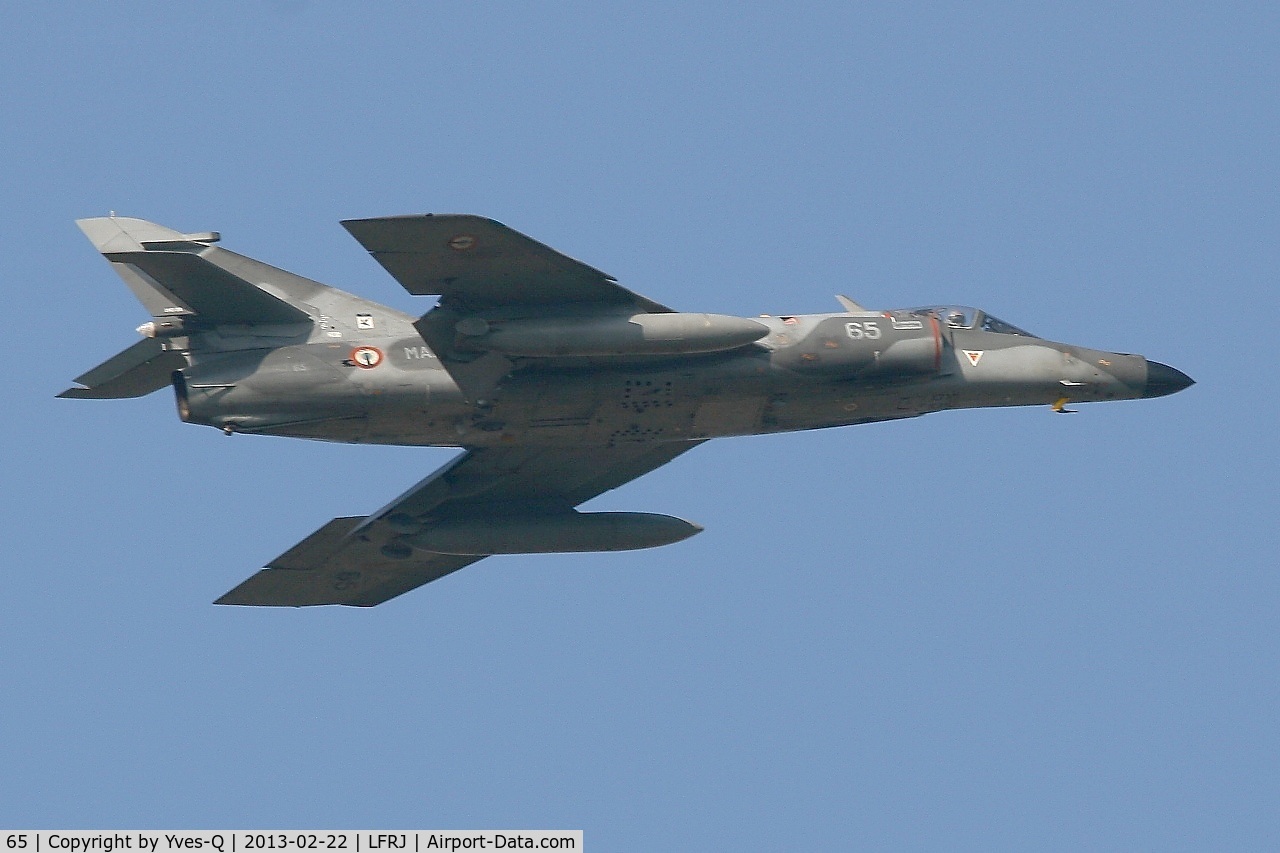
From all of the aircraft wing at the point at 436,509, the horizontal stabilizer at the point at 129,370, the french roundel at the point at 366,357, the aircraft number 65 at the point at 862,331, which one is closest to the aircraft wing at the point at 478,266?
the french roundel at the point at 366,357

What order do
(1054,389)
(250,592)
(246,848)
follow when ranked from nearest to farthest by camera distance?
(246,848) < (1054,389) < (250,592)

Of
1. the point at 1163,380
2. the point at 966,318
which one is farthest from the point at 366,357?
the point at 1163,380

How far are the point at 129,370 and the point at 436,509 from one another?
503cm

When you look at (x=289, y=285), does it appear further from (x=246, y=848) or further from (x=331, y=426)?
(x=246, y=848)

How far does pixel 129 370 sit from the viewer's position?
85.4ft

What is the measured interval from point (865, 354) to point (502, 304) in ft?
15.0

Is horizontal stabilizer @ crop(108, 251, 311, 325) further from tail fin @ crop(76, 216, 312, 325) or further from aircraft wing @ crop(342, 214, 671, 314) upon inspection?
aircraft wing @ crop(342, 214, 671, 314)

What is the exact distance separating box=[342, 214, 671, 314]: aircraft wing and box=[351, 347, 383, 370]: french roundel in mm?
1043

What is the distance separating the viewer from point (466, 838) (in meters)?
24.5

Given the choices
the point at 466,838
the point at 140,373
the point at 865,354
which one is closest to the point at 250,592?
the point at 140,373

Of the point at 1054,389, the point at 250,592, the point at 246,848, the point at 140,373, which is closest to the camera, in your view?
the point at 246,848

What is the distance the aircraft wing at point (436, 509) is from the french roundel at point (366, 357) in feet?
10.5

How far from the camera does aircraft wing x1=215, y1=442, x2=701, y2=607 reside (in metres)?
28.9

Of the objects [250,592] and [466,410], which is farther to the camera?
[250,592]
